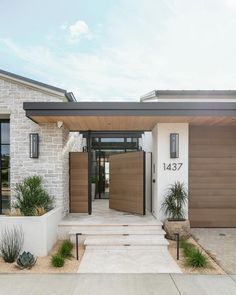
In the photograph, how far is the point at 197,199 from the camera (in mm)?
9562

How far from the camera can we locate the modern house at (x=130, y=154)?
7891mm

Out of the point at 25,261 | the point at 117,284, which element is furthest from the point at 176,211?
the point at 25,261

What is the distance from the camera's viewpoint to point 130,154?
1041 cm

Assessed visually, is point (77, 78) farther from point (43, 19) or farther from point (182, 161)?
point (182, 161)

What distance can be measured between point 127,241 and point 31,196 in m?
2.96

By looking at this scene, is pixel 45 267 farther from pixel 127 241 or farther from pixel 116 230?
pixel 116 230

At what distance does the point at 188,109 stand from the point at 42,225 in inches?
191

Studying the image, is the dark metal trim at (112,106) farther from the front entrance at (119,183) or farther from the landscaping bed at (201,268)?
the landscaping bed at (201,268)

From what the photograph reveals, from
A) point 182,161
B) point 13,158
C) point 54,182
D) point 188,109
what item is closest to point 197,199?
point 182,161

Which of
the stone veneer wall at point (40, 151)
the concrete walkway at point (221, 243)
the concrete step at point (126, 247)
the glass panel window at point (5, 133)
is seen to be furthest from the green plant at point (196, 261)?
the glass panel window at point (5, 133)

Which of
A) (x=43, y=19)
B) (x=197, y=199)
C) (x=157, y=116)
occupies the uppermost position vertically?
(x=43, y=19)

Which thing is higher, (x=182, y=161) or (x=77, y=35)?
(x=77, y=35)

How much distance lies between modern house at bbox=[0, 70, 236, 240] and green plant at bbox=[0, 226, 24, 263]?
2.06 m

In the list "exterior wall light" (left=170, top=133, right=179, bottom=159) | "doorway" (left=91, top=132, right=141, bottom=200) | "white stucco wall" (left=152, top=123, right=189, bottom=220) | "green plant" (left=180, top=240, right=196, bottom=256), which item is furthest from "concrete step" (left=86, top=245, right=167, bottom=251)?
"doorway" (left=91, top=132, right=141, bottom=200)
